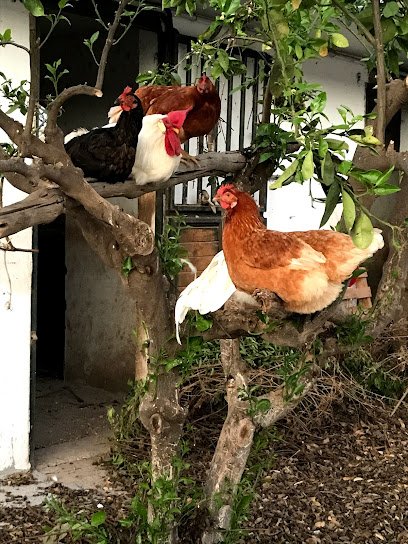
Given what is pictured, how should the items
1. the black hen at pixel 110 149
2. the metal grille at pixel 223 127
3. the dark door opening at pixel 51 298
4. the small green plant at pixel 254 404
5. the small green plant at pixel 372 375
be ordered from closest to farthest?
the small green plant at pixel 254 404 < the black hen at pixel 110 149 < the metal grille at pixel 223 127 < the small green plant at pixel 372 375 < the dark door opening at pixel 51 298

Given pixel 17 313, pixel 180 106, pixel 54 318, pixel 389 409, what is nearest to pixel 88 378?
pixel 54 318

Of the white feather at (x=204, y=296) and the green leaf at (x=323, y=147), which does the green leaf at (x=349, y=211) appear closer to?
the green leaf at (x=323, y=147)

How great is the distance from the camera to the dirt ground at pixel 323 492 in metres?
3.53

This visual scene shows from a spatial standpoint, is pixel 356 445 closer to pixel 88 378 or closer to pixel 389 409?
pixel 389 409

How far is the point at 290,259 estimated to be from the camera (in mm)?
2516

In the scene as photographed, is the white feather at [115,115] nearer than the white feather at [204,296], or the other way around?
the white feather at [204,296]

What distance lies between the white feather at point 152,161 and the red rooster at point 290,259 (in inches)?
25.0

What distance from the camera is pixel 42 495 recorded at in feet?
12.8

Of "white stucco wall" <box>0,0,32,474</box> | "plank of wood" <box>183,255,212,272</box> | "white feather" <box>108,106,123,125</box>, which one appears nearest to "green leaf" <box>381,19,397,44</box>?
"white feather" <box>108,106,123,125</box>

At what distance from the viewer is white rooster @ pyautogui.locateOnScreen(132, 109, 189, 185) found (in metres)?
3.24

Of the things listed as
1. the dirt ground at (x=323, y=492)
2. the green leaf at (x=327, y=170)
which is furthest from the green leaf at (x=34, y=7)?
the dirt ground at (x=323, y=492)

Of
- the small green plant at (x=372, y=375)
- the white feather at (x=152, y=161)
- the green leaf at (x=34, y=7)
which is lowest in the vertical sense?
the small green plant at (x=372, y=375)

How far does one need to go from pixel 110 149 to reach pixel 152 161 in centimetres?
22

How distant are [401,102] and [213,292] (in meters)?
1.14
